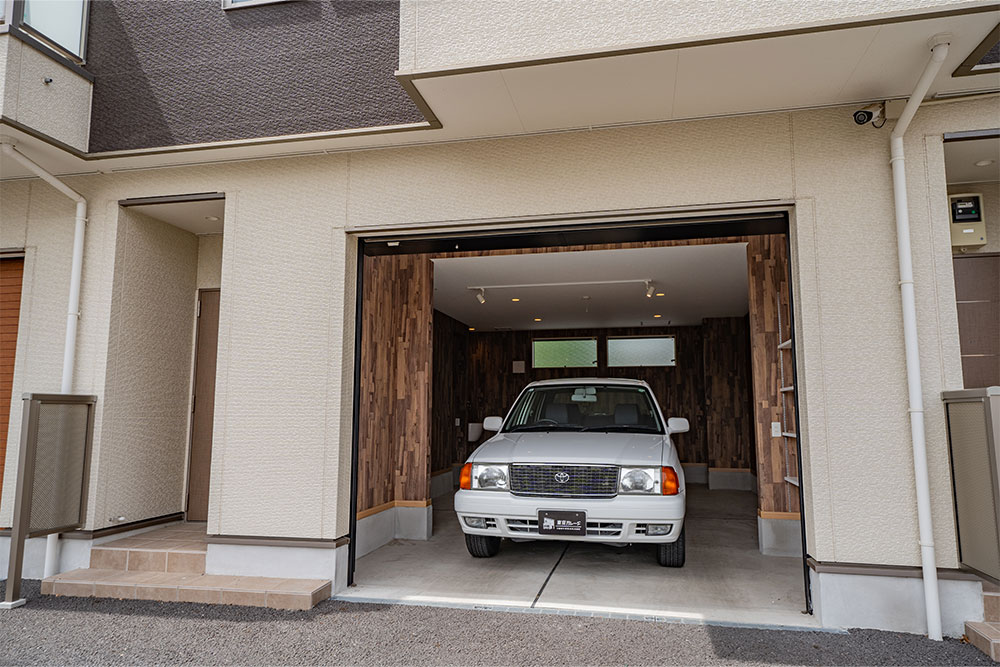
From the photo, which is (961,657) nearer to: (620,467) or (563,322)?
(620,467)

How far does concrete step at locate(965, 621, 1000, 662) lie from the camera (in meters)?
3.07

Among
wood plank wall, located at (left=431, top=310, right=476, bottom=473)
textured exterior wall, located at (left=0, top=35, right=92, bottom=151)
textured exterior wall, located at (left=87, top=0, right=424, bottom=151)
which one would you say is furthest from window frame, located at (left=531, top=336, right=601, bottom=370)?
textured exterior wall, located at (left=0, top=35, right=92, bottom=151)

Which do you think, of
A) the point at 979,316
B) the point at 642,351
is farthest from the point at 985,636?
the point at 642,351

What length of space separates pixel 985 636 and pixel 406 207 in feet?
13.5

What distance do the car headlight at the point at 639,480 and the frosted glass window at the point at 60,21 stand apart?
527 centimetres

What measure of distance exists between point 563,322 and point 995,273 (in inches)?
288

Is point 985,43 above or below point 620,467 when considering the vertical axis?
above

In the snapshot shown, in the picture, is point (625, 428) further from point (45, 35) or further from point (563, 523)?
point (45, 35)

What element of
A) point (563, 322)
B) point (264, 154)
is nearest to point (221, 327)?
point (264, 154)

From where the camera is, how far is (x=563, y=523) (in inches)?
168

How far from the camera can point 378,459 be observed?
19.1ft

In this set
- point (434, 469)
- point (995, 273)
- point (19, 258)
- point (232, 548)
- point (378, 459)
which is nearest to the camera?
point (995, 273)

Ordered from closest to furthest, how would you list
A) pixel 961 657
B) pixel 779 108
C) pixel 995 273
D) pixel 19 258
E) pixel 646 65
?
pixel 961 657 → pixel 646 65 → pixel 779 108 → pixel 995 273 → pixel 19 258

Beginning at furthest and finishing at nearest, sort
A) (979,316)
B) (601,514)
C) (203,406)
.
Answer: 1. (203,406)
2. (601,514)
3. (979,316)
